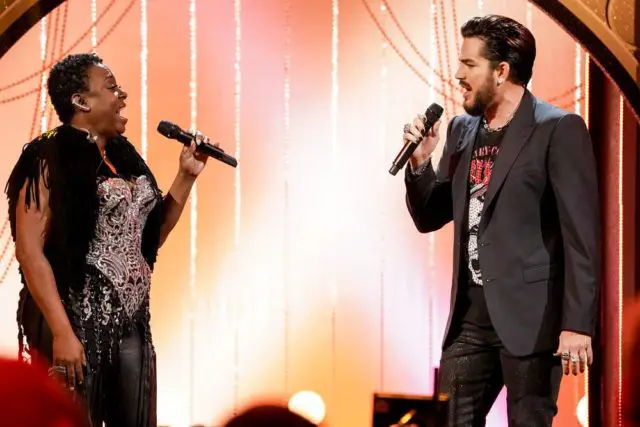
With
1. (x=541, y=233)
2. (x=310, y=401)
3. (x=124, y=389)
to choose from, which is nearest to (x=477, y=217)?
(x=541, y=233)

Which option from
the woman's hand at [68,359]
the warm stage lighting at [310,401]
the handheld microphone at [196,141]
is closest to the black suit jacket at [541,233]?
the handheld microphone at [196,141]

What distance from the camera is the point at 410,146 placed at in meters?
2.22

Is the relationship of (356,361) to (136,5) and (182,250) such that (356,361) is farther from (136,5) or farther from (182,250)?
(136,5)

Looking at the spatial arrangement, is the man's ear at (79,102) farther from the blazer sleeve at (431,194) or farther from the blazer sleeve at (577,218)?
the blazer sleeve at (577,218)

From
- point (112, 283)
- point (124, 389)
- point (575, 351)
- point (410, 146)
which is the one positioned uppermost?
point (410, 146)

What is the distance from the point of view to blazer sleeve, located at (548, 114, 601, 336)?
1992 millimetres

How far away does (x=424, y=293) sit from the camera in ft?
12.9

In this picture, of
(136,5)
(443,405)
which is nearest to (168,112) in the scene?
→ (136,5)

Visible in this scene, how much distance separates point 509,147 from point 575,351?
498 mm

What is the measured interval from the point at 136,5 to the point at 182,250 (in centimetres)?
112

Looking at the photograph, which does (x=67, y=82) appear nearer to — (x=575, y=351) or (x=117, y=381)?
(x=117, y=381)

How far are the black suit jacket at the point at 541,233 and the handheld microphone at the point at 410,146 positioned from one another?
0.67ft

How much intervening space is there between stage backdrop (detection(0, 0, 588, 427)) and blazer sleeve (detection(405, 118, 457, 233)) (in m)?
1.55

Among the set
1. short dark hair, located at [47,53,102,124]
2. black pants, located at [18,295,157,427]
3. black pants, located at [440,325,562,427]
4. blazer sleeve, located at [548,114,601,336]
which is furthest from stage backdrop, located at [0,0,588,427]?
blazer sleeve, located at [548,114,601,336]
